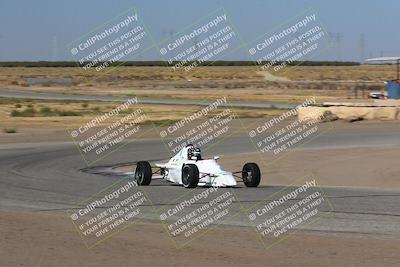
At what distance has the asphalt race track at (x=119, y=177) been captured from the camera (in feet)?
45.9

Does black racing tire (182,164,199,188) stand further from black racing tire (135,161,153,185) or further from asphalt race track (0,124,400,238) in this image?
black racing tire (135,161,153,185)

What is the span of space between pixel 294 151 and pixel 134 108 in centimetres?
3145

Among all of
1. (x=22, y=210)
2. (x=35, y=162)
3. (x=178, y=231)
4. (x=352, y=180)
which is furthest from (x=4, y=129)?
(x=178, y=231)

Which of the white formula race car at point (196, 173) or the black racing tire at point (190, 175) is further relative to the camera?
the white formula race car at point (196, 173)

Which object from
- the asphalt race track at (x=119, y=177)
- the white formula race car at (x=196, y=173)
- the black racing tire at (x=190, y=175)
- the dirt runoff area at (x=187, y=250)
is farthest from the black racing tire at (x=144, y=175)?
the dirt runoff area at (x=187, y=250)

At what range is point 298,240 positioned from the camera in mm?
11977

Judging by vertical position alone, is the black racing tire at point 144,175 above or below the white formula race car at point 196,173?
above

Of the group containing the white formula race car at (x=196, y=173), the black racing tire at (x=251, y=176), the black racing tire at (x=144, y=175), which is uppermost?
the black racing tire at (x=144, y=175)

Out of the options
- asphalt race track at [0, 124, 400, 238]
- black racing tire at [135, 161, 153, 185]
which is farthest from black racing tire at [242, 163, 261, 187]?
black racing tire at [135, 161, 153, 185]

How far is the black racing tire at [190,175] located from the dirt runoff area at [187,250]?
5677 millimetres

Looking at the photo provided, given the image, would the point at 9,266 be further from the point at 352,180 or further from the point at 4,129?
the point at 4,129

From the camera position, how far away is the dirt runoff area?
1029cm

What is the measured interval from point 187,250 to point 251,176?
8.56 meters

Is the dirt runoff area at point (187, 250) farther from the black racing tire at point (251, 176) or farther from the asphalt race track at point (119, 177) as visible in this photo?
the black racing tire at point (251, 176)
